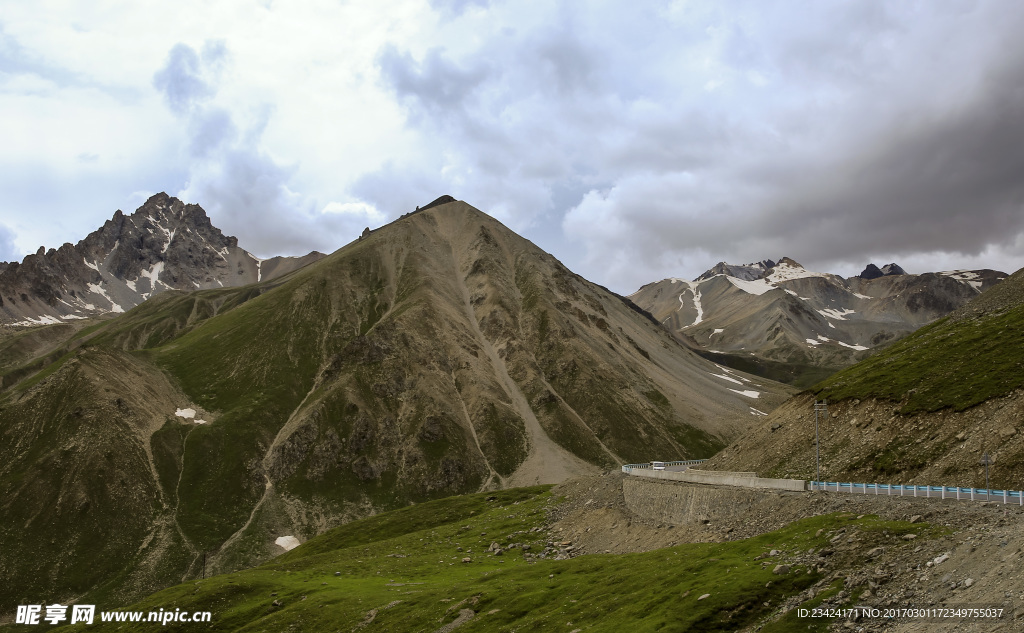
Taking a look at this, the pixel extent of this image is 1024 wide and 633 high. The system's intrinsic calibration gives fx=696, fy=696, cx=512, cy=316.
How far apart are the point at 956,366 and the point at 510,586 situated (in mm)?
55460

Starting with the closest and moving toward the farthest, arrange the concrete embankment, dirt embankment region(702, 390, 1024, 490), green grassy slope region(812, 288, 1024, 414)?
the concrete embankment → dirt embankment region(702, 390, 1024, 490) → green grassy slope region(812, 288, 1024, 414)

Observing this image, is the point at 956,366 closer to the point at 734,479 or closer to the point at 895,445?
the point at 895,445

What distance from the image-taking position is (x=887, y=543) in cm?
3884

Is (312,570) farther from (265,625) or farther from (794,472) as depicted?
(794,472)

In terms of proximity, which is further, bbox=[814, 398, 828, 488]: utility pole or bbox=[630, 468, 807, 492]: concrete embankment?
bbox=[814, 398, 828, 488]: utility pole

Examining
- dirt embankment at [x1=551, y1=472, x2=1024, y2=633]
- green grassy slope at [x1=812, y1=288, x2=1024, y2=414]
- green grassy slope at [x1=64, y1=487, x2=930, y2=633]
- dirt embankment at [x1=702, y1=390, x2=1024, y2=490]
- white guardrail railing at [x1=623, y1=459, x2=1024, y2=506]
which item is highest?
green grassy slope at [x1=812, y1=288, x2=1024, y2=414]

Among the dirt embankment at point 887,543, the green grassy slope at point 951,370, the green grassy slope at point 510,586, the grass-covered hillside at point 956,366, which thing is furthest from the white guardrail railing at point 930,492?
the green grassy slope at point 951,370

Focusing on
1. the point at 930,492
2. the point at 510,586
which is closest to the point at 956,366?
the point at 930,492

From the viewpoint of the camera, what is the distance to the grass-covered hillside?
71125mm

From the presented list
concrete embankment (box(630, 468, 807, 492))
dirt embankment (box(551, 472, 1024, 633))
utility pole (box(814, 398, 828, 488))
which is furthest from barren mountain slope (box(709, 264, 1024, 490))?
dirt embankment (box(551, 472, 1024, 633))

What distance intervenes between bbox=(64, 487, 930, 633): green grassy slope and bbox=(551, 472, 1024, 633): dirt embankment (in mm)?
1615

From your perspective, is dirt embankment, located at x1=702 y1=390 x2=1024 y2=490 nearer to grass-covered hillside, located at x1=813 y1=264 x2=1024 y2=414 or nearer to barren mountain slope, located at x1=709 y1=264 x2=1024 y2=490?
barren mountain slope, located at x1=709 y1=264 x2=1024 y2=490

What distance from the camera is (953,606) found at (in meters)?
30.1

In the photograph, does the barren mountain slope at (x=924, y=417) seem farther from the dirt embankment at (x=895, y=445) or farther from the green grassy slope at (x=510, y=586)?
the green grassy slope at (x=510, y=586)
